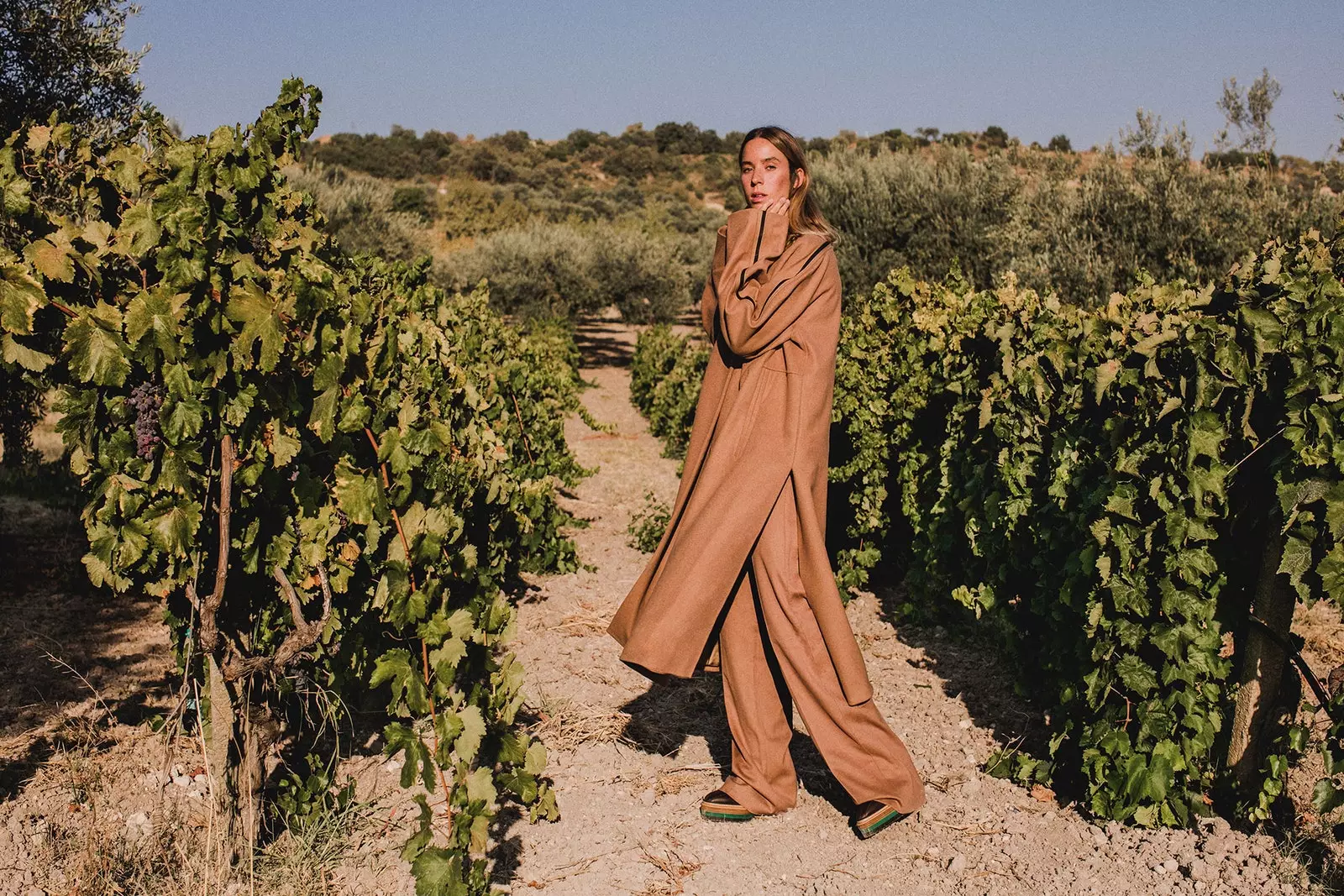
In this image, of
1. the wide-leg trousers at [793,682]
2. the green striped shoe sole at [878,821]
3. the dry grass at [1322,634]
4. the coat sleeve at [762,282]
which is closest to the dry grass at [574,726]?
the wide-leg trousers at [793,682]

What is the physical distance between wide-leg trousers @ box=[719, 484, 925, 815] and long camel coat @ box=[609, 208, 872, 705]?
1.7 inches

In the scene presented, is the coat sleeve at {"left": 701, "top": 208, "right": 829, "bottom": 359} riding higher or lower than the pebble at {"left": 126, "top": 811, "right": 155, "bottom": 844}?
higher

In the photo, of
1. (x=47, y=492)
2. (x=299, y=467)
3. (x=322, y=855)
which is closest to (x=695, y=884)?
(x=322, y=855)

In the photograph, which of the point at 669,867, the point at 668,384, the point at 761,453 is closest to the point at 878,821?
the point at 669,867

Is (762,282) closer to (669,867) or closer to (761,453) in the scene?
(761,453)

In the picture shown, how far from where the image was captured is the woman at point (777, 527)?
9.45 feet

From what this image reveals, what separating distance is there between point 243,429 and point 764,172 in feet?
5.56

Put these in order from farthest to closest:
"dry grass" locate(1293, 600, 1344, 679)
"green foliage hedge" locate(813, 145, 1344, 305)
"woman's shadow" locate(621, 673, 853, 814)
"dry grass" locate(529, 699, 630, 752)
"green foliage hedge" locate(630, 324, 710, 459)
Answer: "green foliage hedge" locate(813, 145, 1344, 305), "green foliage hedge" locate(630, 324, 710, 459), "dry grass" locate(1293, 600, 1344, 679), "dry grass" locate(529, 699, 630, 752), "woman's shadow" locate(621, 673, 853, 814)

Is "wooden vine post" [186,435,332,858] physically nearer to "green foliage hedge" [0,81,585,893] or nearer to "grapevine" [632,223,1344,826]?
"green foliage hedge" [0,81,585,893]

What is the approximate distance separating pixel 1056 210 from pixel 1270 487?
12427 millimetres

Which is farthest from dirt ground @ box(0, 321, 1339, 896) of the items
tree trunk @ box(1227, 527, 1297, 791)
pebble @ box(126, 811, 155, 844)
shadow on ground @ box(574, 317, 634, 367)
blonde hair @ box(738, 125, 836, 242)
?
shadow on ground @ box(574, 317, 634, 367)

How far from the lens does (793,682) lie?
2928mm

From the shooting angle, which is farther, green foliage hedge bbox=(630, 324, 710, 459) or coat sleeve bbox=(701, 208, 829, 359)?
green foliage hedge bbox=(630, 324, 710, 459)

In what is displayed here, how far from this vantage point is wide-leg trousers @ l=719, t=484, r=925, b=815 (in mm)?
2900
